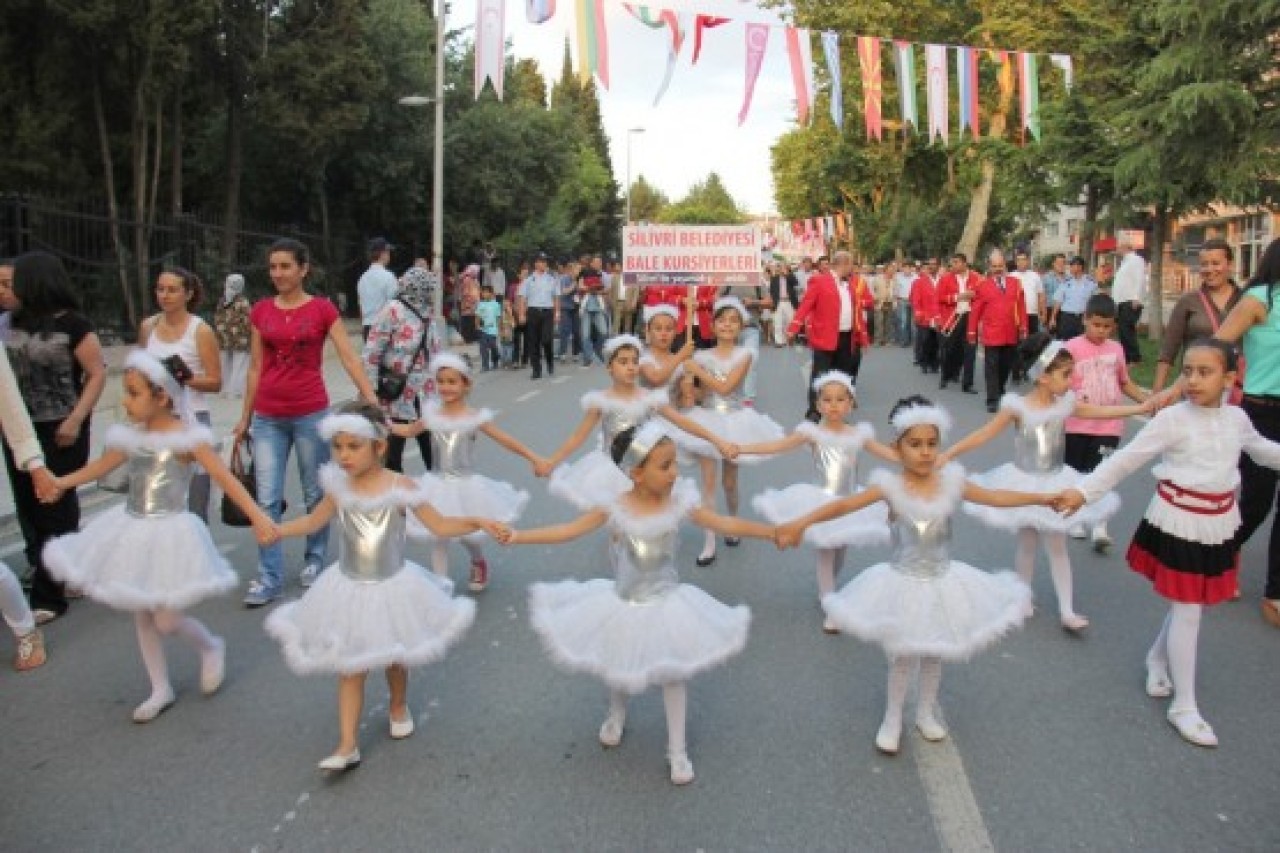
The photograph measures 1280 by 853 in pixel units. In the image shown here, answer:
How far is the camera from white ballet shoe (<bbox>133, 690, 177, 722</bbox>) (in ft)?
15.5

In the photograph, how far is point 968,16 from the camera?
39.6 m

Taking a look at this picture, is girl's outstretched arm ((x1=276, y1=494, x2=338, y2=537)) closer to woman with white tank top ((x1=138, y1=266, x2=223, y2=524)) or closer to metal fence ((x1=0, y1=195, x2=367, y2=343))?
woman with white tank top ((x1=138, y1=266, x2=223, y2=524))

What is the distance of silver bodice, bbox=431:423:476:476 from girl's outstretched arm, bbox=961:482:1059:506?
3067 mm

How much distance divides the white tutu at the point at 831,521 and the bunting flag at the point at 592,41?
12.2 meters

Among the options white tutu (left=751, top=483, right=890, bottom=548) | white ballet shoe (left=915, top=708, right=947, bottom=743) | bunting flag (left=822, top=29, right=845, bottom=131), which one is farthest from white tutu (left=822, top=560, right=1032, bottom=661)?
bunting flag (left=822, top=29, right=845, bottom=131)

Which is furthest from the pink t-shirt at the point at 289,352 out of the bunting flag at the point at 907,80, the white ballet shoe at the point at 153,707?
the bunting flag at the point at 907,80

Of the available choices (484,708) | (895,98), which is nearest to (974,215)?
(895,98)

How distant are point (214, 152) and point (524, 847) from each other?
88.6ft

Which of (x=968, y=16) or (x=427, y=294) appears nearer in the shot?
(x=427, y=294)

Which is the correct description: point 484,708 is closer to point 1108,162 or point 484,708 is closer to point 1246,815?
point 1246,815

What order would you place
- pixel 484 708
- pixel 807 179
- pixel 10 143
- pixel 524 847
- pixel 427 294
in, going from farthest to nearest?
pixel 807 179 → pixel 10 143 → pixel 427 294 → pixel 484 708 → pixel 524 847

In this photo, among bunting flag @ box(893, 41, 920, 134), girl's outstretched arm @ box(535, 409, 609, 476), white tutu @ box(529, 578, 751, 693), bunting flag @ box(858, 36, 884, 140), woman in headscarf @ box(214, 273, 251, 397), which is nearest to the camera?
white tutu @ box(529, 578, 751, 693)

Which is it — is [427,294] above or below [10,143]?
below

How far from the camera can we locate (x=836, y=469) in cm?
620
